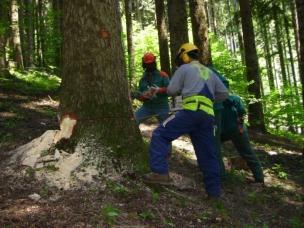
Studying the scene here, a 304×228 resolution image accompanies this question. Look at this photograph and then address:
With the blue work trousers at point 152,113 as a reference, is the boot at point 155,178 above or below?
below

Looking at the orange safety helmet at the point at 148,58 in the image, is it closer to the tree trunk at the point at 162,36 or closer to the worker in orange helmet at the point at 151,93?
the worker in orange helmet at the point at 151,93

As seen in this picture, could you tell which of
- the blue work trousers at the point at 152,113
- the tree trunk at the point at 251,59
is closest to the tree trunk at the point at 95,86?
the blue work trousers at the point at 152,113

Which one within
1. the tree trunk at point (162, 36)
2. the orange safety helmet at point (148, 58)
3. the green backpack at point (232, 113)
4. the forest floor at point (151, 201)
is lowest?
the forest floor at point (151, 201)

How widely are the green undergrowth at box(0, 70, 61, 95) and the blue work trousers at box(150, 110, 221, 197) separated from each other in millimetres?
8538

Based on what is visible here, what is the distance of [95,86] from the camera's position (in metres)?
5.62

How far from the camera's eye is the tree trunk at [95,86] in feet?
18.4

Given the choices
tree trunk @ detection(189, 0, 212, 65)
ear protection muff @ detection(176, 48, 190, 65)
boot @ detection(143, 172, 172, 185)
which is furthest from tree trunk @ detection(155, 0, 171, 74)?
boot @ detection(143, 172, 172, 185)

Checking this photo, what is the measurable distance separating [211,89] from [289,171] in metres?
4.03

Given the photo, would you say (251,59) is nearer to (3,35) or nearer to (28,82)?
(28,82)

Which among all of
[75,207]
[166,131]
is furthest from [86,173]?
[166,131]

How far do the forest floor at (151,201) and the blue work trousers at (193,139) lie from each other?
28 centimetres

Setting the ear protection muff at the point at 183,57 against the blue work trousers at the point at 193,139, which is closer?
the blue work trousers at the point at 193,139

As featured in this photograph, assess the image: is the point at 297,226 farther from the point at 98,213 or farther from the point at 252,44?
the point at 252,44

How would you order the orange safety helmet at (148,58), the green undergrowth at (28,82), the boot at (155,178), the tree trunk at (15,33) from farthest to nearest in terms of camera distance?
the tree trunk at (15,33) < the green undergrowth at (28,82) < the orange safety helmet at (148,58) < the boot at (155,178)
